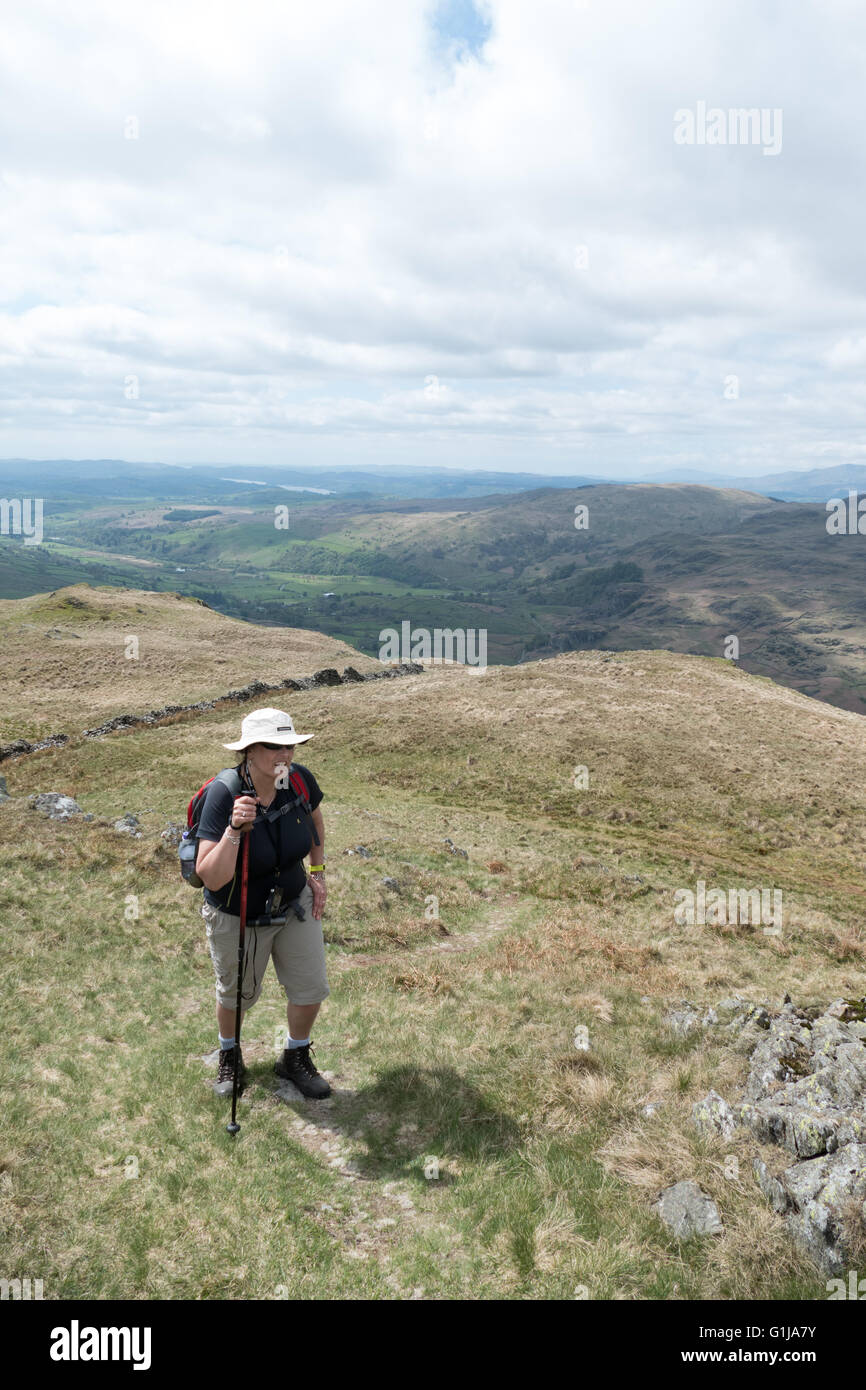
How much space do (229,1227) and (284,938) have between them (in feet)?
9.01

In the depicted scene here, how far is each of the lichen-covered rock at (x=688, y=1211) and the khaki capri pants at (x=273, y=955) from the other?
4.17m

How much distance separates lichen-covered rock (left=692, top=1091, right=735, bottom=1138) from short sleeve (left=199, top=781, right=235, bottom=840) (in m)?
6.39

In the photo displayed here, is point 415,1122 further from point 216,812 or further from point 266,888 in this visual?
point 216,812

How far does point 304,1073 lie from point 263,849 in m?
3.58

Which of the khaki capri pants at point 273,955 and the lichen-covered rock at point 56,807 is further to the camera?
the lichen-covered rock at point 56,807

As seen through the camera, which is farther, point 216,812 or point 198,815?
point 198,815

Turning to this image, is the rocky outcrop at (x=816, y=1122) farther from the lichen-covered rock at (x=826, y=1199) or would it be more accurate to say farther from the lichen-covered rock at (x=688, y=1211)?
the lichen-covered rock at (x=688, y=1211)

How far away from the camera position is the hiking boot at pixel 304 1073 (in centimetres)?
866

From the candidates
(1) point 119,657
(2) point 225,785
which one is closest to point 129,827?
(2) point 225,785

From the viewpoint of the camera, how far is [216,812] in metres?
7.16

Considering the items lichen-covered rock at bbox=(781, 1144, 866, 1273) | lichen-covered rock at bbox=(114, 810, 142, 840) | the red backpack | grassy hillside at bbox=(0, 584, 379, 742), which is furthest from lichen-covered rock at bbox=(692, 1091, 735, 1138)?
grassy hillside at bbox=(0, 584, 379, 742)

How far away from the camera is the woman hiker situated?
281 inches

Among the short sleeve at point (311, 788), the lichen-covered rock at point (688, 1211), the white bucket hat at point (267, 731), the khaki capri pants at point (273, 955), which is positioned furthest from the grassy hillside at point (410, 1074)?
the white bucket hat at point (267, 731)
